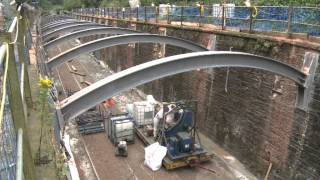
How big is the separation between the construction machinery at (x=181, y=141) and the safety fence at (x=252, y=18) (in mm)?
4192

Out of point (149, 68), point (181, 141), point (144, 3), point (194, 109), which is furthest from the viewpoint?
point (144, 3)

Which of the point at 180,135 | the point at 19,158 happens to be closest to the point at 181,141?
the point at 180,135

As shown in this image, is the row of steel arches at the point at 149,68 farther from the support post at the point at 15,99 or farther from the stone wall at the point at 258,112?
the support post at the point at 15,99

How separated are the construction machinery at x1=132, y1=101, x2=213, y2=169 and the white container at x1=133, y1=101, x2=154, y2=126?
101 inches

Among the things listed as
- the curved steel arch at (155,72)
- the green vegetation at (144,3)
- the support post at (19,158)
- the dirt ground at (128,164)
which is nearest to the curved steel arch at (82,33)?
the dirt ground at (128,164)

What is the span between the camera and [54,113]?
4832mm

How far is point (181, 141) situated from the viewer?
12.0m

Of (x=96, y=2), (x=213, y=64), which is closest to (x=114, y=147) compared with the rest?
A: (x=213, y=64)

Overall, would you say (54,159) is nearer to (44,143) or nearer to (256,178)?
(44,143)

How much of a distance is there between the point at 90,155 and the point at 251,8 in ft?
29.2

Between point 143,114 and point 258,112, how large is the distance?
231 inches

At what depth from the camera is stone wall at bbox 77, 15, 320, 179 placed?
9766 mm

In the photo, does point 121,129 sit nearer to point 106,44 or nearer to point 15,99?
point 106,44

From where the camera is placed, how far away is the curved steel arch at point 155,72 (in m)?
5.97
